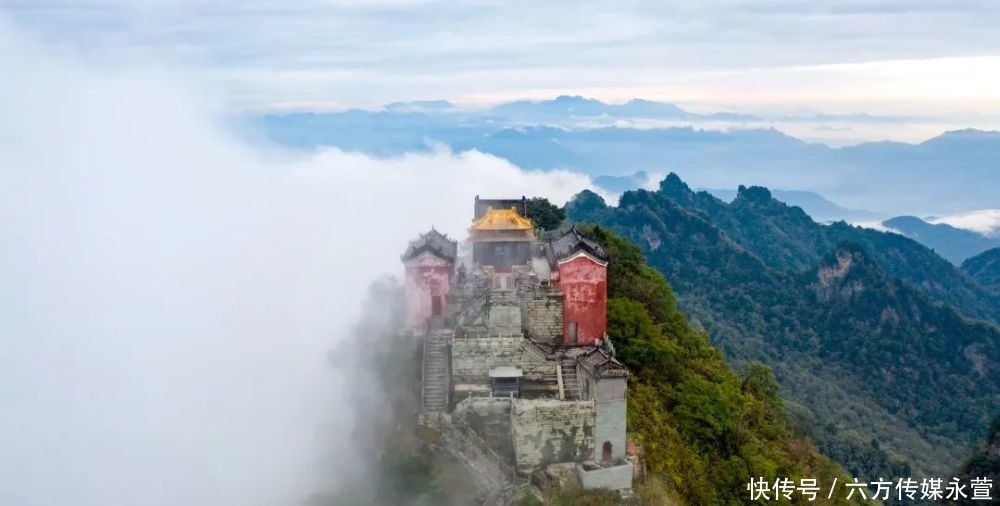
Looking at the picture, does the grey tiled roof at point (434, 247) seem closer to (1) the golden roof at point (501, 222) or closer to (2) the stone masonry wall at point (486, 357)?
(1) the golden roof at point (501, 222)

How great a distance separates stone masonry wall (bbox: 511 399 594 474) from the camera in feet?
79.8

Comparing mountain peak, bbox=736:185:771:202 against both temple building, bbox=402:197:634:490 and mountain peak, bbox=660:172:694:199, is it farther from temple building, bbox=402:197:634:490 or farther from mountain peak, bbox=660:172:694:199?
temple building, bbox=402:197:634:490

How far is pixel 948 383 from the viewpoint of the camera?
85.9 m

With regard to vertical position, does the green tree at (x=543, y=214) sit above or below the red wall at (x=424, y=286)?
above

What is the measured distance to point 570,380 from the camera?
26.6m

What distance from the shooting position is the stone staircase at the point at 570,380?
2584cm

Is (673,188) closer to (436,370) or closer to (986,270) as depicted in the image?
(986,270)

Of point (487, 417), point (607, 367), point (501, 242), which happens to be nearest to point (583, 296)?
point (501, 242)

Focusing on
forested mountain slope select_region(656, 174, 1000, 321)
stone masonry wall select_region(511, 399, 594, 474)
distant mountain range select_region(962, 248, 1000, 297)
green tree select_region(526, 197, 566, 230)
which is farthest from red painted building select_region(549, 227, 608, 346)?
distant mountain range select_region(962, 248, 1000, 297)

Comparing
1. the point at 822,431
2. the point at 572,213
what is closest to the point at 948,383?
the point at 822,431

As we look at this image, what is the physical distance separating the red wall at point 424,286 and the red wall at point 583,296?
4.49 m

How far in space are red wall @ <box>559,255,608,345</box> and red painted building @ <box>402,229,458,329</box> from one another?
4.50m

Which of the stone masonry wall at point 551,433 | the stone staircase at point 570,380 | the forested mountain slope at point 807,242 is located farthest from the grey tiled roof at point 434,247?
the forested mountain slope at point 807,242

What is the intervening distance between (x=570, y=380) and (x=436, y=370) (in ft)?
15.3
